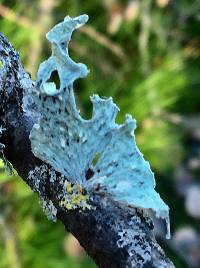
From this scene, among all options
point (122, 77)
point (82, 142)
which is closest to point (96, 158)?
point (82, 142)

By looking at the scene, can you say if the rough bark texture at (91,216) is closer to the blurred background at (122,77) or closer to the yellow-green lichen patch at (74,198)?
the yellow-green lichen patch at (74,198)


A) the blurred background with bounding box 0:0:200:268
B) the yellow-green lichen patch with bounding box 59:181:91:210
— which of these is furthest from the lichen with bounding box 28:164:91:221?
the blurred background with bounding box 0:0:200:268

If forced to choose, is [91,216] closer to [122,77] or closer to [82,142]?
[82,142]

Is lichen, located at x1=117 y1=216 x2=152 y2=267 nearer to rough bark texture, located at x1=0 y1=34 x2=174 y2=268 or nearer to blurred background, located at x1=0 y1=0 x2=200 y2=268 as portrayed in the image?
rough bark texture, located at x1=0 y1=34 x2=174 y2=268

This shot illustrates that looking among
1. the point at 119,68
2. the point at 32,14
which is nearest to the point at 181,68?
the point at 119,68

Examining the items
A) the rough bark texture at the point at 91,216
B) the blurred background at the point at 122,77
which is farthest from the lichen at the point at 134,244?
the blurred background at the point at 122,77

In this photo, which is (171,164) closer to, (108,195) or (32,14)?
(32,14)
